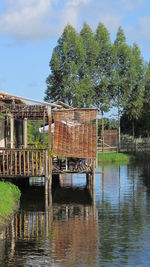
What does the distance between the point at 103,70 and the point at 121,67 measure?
2.13 meters

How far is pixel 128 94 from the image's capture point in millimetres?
56812

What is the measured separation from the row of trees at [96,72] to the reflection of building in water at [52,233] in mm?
32637

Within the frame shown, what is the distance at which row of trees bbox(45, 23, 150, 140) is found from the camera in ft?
175

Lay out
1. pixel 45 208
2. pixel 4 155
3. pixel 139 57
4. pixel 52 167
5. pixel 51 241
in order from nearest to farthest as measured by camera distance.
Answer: pixel 51 241, pixel 45 208, pixel 4 155, pixel 52 167, pixel 139 57

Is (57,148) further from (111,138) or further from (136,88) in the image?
(136,88)

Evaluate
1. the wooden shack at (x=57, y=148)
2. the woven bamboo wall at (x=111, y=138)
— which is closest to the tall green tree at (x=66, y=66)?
the woven bamboo wall at (x=111, y=138)

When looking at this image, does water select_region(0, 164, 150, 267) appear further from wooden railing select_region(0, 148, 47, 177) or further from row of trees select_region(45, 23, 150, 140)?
row of trees select_region(45, 23, 150, 140)

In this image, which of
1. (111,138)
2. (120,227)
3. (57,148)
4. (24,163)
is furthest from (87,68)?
(120,227)

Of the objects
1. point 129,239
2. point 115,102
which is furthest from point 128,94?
point 129,239

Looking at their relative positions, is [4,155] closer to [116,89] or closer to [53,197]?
[53,197]

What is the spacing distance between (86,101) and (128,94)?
5.58 meters

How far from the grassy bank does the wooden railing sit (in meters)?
0.74

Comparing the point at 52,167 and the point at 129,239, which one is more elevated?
the point at 52,167

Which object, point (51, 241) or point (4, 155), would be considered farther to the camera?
point (4, 155)
